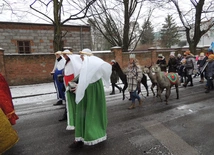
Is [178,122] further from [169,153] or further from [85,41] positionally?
[85,41]

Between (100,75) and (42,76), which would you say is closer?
(100,75)

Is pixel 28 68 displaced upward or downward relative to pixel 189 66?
upward

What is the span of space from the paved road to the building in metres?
11.8

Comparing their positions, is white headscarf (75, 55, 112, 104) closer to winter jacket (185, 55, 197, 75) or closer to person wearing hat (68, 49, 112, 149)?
person wearing hat (68, 49, 112, 149)

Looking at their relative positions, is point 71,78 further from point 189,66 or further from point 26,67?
point 26,67

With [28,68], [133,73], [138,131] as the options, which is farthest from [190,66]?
[28,68]

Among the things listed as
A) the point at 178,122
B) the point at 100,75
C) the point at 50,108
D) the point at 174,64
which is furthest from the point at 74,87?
the point at 174,64

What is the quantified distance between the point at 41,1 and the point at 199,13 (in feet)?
45.4

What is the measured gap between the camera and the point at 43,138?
152 inches

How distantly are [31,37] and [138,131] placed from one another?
50.7 feet

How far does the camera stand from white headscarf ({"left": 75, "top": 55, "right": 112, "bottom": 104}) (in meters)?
2.87

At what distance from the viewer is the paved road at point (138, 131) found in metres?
3.22

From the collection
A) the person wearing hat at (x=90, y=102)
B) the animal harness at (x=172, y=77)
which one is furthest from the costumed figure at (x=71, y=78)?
the animal harness at (x=172, y=77)

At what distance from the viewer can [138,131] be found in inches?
157
